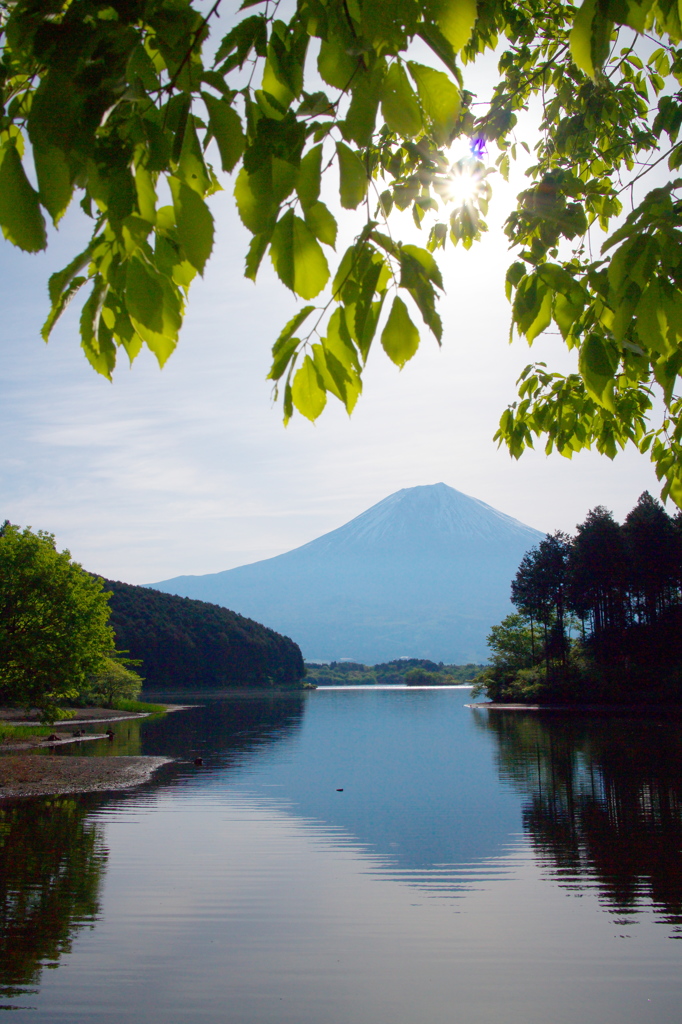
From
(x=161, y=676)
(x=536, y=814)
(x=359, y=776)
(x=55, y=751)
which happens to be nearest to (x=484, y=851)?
(x=536, y=814)

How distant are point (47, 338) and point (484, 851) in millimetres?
16268

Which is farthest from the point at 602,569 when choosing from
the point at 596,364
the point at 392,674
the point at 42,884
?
the point at 392,674

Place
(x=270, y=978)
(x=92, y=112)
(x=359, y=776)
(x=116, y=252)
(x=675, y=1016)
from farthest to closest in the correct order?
(x=359, y=776), (x=270, y=978), (x=675, y=1016), (x=116, y=252), (x=92, y=112)

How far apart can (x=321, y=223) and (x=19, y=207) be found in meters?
0.54

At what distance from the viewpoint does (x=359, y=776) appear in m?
27.1

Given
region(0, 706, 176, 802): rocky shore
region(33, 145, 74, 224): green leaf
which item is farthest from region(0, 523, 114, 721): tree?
region(33, 145, 74, 224): green leaf

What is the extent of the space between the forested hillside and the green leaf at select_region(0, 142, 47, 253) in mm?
96855

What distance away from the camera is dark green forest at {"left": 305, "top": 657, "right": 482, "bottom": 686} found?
468ft

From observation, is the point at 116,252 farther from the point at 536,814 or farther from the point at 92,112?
the point at 536,814

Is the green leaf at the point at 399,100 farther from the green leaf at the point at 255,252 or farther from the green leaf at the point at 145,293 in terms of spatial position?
the green leaf at the point at 145,293

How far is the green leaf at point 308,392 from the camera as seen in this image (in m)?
1.66

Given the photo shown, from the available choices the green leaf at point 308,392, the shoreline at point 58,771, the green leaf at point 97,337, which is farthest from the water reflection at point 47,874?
the green leaf at point 308,392

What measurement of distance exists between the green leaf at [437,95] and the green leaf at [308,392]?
548mm

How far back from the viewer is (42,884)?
1165cm
